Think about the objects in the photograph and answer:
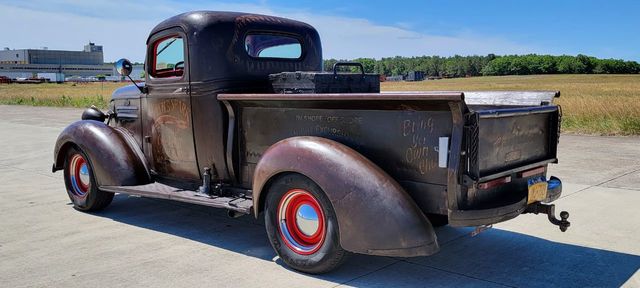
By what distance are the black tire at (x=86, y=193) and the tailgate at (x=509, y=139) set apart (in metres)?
3.73

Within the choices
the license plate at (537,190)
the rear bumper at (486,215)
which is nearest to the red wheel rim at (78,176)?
the rear bumper at (486,215)

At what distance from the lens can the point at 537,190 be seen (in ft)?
12.9

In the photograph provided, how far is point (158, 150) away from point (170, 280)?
176cm

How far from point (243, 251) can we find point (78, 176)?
97.4 inches

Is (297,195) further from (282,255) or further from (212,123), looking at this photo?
(212,123)

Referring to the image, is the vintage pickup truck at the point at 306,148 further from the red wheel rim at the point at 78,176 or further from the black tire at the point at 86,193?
the red wheel rim at the point at 78,176

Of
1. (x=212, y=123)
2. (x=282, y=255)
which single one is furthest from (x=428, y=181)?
(x=212, y=123)

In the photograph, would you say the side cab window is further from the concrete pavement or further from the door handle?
the concrete pavement

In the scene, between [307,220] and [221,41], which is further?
[221,41]

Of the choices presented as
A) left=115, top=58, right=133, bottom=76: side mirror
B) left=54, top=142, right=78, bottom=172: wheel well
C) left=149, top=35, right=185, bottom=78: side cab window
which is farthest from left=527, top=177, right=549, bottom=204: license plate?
left=54, top=142, right=78, bottom=172: wheel well

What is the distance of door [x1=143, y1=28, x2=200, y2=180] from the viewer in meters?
4.88

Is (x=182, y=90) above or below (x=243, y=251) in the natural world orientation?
above

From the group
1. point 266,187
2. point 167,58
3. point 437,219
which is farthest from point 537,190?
point 167,58

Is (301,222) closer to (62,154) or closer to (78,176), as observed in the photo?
(78,176)
